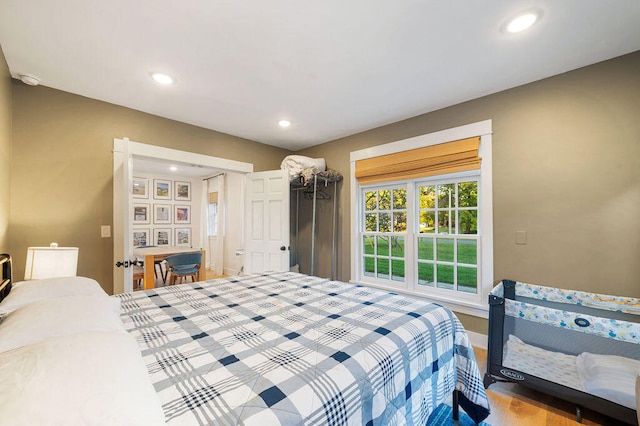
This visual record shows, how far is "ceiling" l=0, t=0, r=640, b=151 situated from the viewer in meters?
1.52

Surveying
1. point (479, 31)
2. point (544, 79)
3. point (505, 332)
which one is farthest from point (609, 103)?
point (505, 332)

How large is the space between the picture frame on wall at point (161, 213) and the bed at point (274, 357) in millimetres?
5290

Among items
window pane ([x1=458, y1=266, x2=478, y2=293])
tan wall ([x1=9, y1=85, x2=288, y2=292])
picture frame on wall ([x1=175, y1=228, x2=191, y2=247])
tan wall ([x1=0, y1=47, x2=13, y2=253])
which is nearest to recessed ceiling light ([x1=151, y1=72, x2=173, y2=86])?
tan wall ([x1=9, y1=85, x2=288, y2=292])

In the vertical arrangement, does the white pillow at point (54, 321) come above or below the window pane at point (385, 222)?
below

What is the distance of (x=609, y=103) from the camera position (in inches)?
79.0

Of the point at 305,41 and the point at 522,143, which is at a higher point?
the point at 305,41

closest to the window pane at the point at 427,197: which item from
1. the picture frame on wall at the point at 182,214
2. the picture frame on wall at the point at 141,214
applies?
the picture frame on wall at the point at 182,214

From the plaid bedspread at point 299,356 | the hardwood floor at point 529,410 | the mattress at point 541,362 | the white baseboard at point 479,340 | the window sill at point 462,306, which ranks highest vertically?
the plaid bedspread at point 299,356

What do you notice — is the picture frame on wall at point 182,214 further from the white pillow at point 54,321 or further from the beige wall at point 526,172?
the white pillow at point 54,321

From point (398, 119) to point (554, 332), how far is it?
2511 mm

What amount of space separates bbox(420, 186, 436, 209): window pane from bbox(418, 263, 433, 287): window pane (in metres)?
0.70

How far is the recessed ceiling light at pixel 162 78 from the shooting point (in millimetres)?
2164

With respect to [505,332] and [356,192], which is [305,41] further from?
[505,332]

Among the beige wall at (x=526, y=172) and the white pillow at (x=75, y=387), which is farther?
the beige wall at (x=526, y=172)
